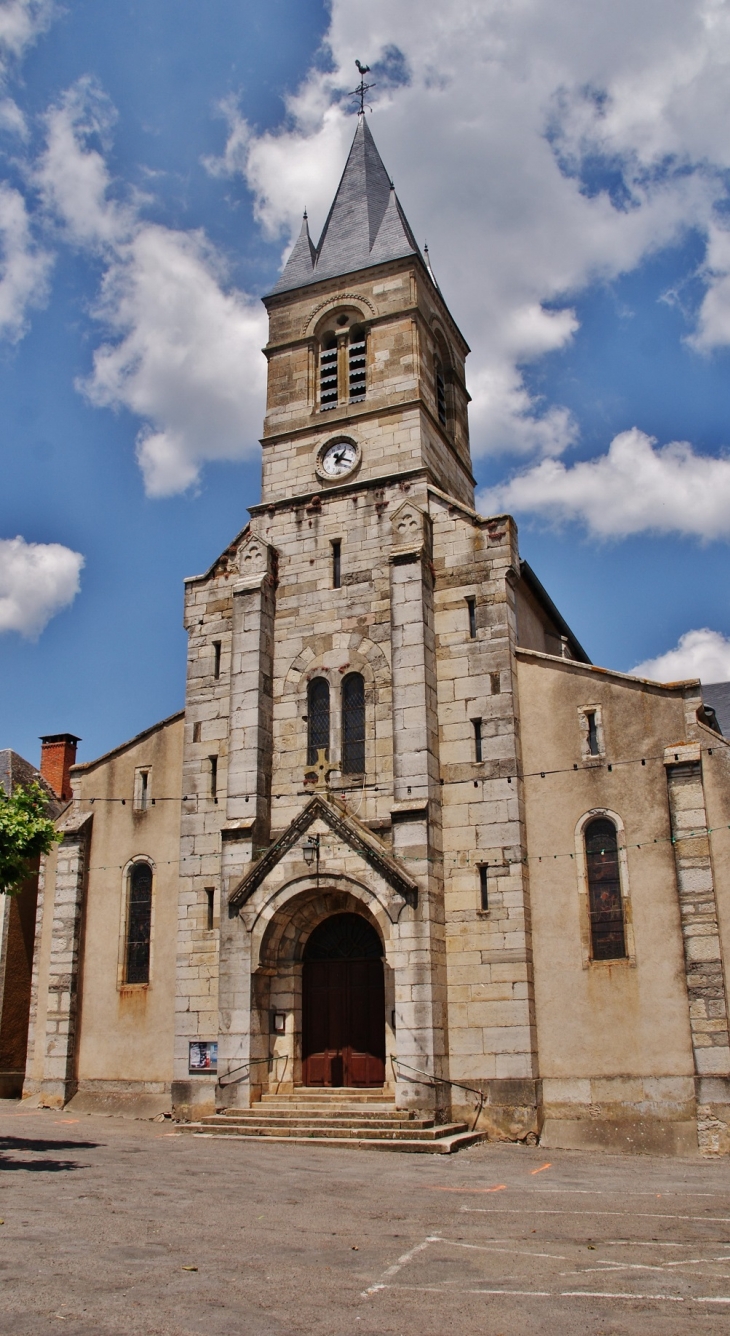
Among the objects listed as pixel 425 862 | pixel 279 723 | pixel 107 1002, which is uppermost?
pixel 279 723

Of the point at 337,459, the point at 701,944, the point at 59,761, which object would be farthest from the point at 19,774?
the point at 701,944

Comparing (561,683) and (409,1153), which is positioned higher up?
(561,683)

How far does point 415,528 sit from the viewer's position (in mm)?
19844

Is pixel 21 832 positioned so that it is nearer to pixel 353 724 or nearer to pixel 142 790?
pixel 353 724

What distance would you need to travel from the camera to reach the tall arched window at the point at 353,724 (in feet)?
63.3

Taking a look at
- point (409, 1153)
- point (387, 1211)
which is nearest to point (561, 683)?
point (409, 1153)

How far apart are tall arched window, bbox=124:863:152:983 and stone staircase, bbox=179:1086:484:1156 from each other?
387cm

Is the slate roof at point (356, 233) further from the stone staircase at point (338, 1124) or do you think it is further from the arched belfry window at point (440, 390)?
the stone staircase at point (338, 1124)

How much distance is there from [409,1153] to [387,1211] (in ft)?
15.7

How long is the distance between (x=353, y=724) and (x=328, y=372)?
27.6ft

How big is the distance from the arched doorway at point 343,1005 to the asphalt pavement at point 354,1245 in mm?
3901

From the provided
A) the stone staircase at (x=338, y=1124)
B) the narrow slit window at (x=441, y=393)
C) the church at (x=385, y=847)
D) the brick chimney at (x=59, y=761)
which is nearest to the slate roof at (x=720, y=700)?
the church at (x=385, y=847)

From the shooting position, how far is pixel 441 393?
24.3m

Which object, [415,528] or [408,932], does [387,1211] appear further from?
[415,528]
